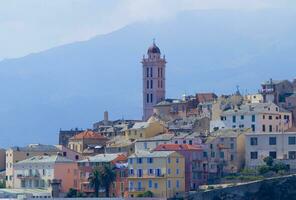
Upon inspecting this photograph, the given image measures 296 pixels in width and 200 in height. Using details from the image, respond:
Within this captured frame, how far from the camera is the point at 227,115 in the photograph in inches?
4213

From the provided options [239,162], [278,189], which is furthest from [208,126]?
[278,189]

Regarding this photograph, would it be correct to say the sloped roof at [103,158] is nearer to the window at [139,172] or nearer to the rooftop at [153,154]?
the rooftop at [153,154]

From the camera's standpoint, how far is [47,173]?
104875 mm

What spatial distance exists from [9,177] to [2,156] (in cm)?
716

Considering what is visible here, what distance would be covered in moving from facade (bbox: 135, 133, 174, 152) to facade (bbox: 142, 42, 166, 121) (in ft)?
64.0

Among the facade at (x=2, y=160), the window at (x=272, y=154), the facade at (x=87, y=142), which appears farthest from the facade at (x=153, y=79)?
the window at (x=272, y=154)

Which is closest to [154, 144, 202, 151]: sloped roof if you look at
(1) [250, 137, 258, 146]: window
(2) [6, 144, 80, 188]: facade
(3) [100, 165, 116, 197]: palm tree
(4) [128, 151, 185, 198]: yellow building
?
(4) [128, 151, 185, 198]: yellow building

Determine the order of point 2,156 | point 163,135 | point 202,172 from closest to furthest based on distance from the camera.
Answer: point 202,172
point 163,135
point 2,156

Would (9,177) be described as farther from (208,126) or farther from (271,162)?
(271,162)

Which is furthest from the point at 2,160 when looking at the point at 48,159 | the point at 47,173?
the point at 47,173

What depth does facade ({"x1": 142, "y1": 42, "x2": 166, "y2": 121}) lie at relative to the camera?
127m

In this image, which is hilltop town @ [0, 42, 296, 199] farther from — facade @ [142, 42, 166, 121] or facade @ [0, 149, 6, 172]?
facade @ [142, 42, 166, 121]

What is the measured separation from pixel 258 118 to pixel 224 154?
4.95 meters

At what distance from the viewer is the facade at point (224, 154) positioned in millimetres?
100000
